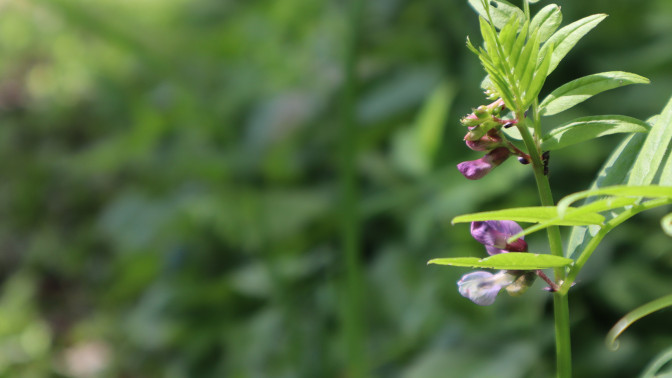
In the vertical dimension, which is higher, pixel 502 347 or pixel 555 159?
pixel 555 159

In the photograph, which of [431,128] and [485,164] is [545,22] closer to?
[485,164]

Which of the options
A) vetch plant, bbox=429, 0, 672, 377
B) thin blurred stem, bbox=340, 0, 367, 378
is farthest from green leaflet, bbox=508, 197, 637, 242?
thin blurred stem, bbox=340, 0, 367, 378

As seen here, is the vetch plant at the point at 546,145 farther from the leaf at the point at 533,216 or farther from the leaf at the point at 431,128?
the leaf at the point at 431,128

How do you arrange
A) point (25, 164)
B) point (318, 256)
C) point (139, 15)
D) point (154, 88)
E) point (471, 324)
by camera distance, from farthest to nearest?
point (25, 164) < point (154, 88) < point (139, 15) < point (318, 256) < point (471, 324)

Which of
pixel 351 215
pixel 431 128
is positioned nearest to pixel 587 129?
pixel 351 215

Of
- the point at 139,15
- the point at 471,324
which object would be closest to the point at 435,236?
the point at 471,324

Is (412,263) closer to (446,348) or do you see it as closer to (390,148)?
(446,348)

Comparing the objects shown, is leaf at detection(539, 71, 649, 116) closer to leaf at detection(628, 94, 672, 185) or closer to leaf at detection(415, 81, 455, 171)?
leaf at detection(628, 94, 672, 185)
